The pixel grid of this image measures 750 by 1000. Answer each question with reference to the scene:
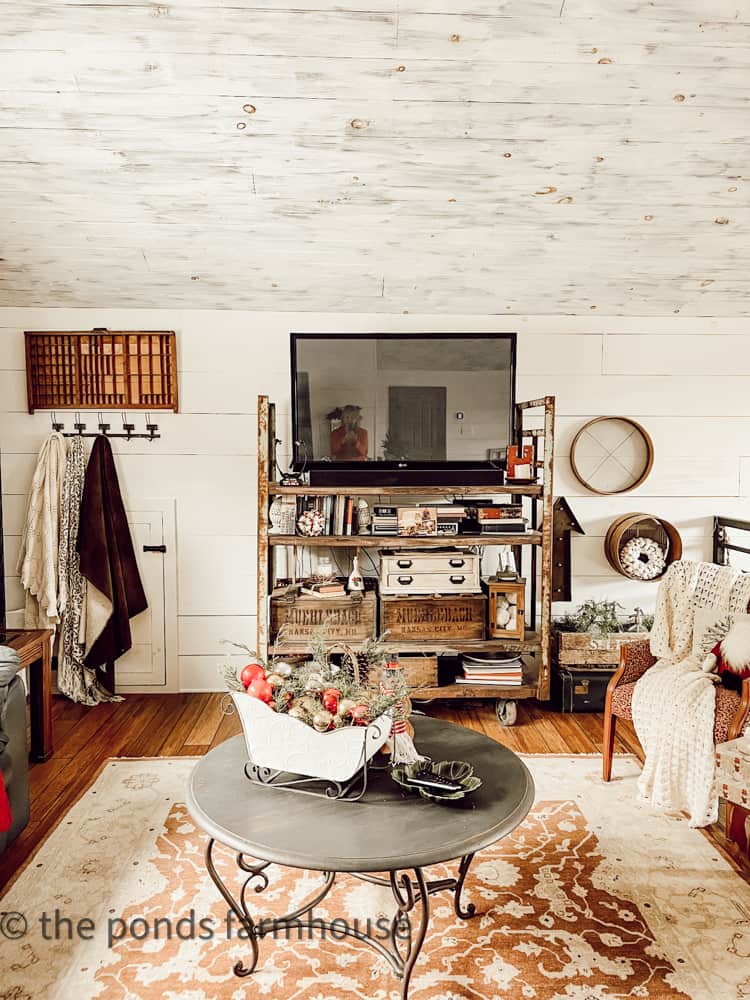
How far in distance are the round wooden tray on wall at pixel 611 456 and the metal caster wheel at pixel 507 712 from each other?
1.32 metres

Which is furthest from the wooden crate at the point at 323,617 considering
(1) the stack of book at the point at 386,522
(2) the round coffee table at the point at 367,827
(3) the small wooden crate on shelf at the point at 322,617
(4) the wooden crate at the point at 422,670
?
(2) the round coffee table at the point at 367,827

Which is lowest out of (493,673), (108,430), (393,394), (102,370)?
(493,673)

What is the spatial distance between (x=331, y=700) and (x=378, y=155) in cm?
215

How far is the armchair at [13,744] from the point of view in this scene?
8.45 feet

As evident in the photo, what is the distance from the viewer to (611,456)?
172 inches

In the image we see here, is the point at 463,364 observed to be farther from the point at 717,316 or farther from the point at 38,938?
the point at 38,938

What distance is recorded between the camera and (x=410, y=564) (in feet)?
12.7

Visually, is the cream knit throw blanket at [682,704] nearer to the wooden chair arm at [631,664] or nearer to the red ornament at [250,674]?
the wooden chair arm at [631,664]

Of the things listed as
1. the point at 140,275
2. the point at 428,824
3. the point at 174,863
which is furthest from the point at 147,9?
the point at 174,863

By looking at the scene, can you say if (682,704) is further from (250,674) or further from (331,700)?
(250,674)

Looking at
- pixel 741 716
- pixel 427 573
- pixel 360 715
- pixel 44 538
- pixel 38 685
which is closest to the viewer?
pixel 360 715

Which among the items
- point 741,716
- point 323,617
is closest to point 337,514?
point 323,617

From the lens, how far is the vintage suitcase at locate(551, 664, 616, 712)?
13.1ft

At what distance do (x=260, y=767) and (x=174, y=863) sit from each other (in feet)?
2.42
